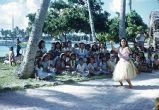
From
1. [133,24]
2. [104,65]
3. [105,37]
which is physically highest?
[133,24]

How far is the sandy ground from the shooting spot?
1021 centimetres

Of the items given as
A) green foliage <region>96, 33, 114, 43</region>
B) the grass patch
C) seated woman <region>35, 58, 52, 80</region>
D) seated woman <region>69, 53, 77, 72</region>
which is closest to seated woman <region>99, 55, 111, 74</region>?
the grass patch

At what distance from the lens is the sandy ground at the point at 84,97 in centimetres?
1021

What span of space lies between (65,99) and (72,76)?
498 cm

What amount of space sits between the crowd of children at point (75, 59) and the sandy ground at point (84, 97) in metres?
2.77

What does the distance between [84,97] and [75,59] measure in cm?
641

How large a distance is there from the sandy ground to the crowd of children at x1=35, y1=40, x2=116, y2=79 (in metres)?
2.77

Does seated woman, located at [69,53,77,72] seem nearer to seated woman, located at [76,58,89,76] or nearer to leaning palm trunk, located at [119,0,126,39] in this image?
seated woman, located at [76,58,89,76]

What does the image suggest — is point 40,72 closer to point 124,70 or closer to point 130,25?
point 124,70

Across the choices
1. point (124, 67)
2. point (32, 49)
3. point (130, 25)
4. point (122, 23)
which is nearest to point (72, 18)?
point (130, 25)

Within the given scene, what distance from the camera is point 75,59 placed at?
17.8 m

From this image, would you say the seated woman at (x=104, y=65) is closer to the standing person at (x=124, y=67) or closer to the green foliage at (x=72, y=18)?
the standing person at (x=124, y=67)

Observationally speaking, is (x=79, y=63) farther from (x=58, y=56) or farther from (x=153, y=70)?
(x=153, y=70)

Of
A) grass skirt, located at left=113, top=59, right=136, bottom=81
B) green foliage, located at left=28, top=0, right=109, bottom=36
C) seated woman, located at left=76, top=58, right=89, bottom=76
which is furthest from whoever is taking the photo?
green foliage, located at left=28, top=0, right=109, bottom=36
